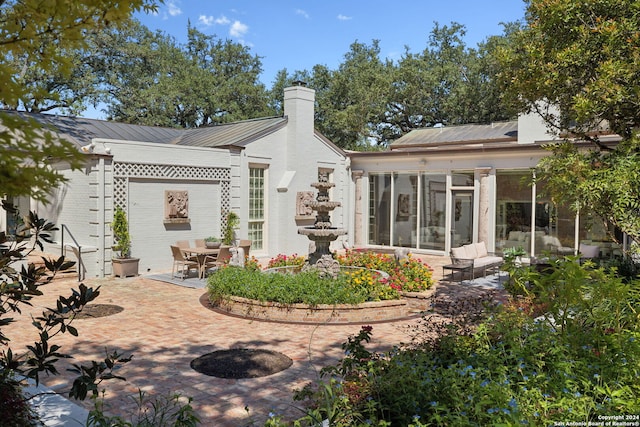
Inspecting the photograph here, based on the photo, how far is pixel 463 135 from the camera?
23.9m

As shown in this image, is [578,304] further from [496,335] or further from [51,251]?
[51,251]

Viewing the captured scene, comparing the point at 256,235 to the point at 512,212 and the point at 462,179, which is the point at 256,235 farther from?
the point at 512,212

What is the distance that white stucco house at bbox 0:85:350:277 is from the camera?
13.5m

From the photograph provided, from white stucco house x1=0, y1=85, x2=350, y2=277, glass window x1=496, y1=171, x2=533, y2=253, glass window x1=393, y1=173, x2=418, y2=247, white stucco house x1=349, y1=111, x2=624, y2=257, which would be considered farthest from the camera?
glass window x1=393, y1=173, x2=418, y2=247

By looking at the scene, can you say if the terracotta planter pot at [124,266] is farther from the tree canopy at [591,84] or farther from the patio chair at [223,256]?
the tree canopy at [591,84]

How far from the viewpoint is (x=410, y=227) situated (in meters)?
20.1

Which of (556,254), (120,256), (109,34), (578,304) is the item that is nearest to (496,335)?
(578,304)

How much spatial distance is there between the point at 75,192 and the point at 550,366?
42.9 feet

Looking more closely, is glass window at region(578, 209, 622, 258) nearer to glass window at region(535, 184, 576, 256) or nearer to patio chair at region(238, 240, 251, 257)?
glass window at region(535, 184, 576, 256)

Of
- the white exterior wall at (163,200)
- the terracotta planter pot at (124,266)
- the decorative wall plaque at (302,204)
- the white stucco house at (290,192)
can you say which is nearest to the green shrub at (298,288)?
the terracotta planter pot at (124,266)

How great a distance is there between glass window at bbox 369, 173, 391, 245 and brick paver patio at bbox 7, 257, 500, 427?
10.9 metres

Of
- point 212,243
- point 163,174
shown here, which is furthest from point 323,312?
point 163,174

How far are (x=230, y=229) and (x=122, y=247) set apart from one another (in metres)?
3.69

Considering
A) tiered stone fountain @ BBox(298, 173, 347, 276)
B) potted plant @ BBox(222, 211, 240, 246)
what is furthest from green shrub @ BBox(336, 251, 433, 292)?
potted plant @ BBox(222, 211, 240, 246)
